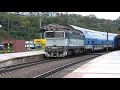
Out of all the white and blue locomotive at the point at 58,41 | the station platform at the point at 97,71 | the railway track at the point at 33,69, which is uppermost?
the white and blue locomotive at the point at 58,41

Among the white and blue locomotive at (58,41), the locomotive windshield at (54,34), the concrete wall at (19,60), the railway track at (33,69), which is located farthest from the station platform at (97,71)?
the locomotive windshield at (54,34)

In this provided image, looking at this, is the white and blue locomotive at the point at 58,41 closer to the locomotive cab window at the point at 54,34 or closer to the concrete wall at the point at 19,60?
the locomotive cab window at the point at 54,34

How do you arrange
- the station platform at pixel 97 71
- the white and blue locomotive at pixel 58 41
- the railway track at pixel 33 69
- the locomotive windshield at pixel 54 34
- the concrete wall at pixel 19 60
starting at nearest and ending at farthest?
the station platform at pixel 97 71
the railway track at pixel 33 69
the concrete wall at pixel 19 60
the white and blue locomotive at pixel 58 41
the locomotive windshield at pixel 54 34

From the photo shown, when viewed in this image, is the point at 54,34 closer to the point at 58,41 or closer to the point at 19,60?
the point at 58,41

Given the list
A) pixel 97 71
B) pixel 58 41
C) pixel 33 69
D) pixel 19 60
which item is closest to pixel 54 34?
pixel 58 41

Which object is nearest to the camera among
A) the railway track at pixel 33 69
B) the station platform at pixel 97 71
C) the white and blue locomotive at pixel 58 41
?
the station platform at pixel 97 71

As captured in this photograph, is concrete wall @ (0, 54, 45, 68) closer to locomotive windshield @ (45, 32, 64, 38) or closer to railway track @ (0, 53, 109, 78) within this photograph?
railway track @ (0, 53, 109, 78)

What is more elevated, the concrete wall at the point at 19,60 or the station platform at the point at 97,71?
the station platform at the point at 97,71

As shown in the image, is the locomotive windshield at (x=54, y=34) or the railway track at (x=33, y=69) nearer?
the railway track at (x=33, y=69)

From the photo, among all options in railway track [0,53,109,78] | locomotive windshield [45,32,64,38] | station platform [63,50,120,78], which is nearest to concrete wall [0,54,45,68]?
railway track [0,53,109,78]
